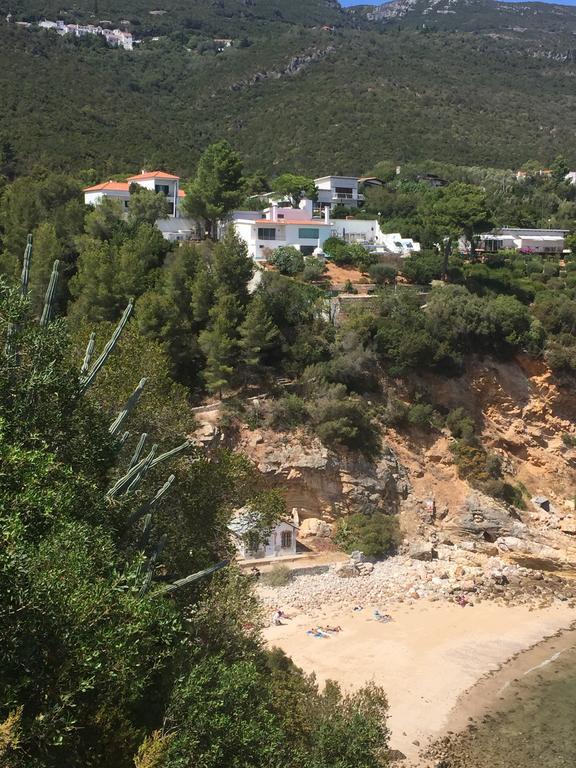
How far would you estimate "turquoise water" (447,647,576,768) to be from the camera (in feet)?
54.0

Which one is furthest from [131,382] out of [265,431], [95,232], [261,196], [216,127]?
[216,127]

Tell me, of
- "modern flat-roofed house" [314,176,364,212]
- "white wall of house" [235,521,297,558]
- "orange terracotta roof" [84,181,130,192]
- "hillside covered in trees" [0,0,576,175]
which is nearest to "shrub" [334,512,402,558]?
"white wall of house" [235,521,297,558]

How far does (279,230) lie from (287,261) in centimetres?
377

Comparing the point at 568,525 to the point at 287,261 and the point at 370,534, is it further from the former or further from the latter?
the point at 287,261

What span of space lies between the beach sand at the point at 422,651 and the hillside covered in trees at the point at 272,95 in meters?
39.7

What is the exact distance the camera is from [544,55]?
398 feet

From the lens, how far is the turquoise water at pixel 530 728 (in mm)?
16453

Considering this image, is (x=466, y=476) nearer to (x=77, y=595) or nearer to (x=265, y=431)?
(x=265, y=431)

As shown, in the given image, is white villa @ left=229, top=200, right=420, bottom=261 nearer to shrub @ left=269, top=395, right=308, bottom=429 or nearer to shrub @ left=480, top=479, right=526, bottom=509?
shrub @ left=269, top=395, right=308, bottom=429

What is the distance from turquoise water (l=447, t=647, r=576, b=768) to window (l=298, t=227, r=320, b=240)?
27.2 m

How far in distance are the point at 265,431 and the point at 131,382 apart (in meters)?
14.8

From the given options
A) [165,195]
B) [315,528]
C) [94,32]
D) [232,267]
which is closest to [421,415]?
[315,528]

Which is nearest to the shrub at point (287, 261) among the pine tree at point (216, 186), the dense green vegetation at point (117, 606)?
the pine tree at point (216, 186)

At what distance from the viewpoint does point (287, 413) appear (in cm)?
2877
